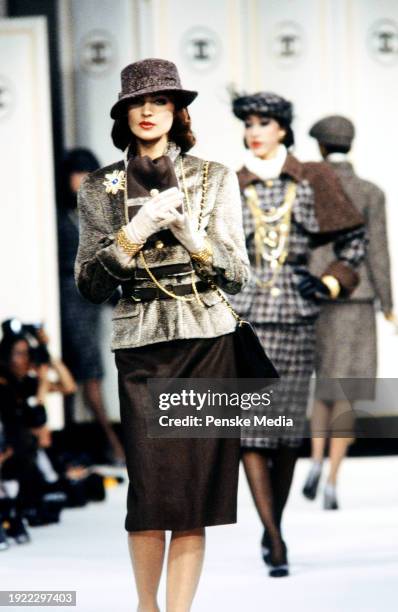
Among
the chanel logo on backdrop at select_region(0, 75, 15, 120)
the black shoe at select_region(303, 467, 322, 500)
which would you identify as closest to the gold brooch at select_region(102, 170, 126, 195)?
the black shoe at select_region(303, 467, 322, 500)

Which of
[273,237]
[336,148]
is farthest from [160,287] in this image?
[336,148]

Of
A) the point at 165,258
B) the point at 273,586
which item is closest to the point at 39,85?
the point at 273,586

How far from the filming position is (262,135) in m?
4.78

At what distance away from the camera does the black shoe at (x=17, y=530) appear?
5242mm

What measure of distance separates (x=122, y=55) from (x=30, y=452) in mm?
2748

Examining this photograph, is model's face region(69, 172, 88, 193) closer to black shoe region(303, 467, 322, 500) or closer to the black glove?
black shoe region(303, 467, 322, 500)

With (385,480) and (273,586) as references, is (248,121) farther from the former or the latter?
(385,480)

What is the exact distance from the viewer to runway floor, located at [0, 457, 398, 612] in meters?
4.15

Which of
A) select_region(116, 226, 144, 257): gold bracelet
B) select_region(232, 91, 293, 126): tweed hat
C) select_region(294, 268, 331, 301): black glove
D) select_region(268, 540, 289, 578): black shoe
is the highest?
select_region(232, 91, 293, 126): tweed hat

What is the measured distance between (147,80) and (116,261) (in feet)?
1.35

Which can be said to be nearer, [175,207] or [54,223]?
[175,207]

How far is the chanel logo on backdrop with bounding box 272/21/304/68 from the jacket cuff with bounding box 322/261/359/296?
314cm

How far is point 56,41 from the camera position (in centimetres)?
784

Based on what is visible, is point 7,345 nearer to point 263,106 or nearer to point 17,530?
point 17,530
